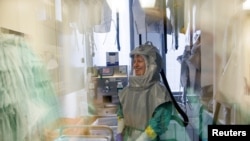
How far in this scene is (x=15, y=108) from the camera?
3.61ft

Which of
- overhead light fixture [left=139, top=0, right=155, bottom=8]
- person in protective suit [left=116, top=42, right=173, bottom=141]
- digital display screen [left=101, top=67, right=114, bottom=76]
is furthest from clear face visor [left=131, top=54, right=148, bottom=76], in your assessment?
overhead light fixture [left=139, top=0, right=155, bottom=8]

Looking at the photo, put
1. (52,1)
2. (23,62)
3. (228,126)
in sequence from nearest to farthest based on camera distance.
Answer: (228,126), (23,62), (52,1)

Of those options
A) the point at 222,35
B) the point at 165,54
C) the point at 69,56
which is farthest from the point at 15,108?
the point at 222,35

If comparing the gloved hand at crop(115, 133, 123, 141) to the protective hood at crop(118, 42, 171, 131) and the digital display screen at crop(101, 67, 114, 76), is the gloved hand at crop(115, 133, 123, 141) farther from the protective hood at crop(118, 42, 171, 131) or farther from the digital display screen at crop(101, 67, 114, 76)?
the digital display screen at crop(101, 67, 114, 76)

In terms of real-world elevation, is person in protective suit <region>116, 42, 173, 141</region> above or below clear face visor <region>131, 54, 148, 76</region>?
below

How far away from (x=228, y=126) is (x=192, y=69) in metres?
0.32

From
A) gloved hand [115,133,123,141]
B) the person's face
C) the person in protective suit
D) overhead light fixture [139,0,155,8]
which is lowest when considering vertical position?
gloved hand [115,133,123,141]

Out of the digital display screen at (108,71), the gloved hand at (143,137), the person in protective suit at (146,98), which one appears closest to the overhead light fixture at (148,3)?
the person in protective suit at (146,98)

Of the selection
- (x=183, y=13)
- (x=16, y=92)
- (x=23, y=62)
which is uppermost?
(x=183, y=13)

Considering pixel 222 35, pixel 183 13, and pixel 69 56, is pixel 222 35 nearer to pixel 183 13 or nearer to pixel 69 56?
pixel 183 13

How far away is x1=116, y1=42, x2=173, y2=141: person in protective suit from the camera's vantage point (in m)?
1.20

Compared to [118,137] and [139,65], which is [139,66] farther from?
[118,137]

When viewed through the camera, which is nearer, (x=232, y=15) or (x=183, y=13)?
(x=232, y=15)

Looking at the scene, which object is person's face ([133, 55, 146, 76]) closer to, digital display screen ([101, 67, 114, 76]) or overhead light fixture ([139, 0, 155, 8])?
digital display screen ([101, 67, 114, 76])
